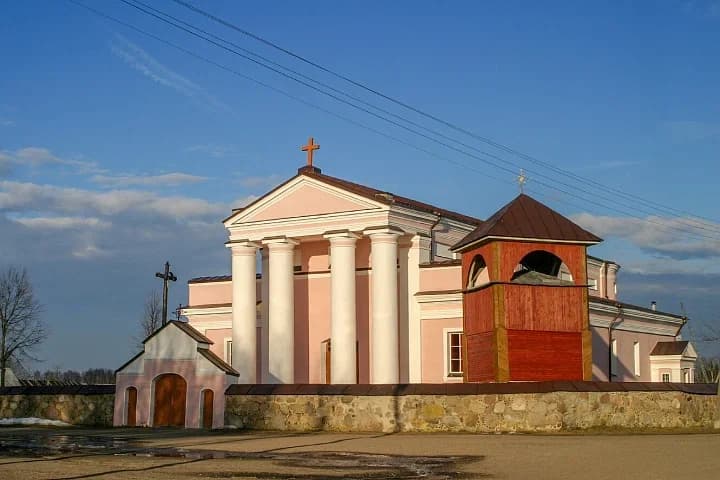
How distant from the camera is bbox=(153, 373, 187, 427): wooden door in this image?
31.6 meters

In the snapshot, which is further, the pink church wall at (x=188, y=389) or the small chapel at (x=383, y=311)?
the pink church wall at (x=188, y=389)

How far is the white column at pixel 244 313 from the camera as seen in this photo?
38.5 m

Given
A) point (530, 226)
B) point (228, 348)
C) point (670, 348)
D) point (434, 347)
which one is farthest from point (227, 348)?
point (670, 348)

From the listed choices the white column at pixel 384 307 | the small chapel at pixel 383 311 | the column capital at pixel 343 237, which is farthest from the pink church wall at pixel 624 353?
the column capital at pixel 343 237

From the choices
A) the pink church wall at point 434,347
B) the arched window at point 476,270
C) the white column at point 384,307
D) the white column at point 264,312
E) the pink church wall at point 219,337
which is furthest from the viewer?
the pink church wall at point 219,337

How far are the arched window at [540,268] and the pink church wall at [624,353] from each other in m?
8.66

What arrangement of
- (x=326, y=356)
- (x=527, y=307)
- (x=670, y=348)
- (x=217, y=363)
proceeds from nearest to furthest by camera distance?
(x=527, y=307) < (x=217, y=363) < (x=326, y=356) < (x=670, y=348)

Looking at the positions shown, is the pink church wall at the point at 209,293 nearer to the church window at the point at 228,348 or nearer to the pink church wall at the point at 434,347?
the church window at the point at 228,348

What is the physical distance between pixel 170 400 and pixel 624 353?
2095 centimetres

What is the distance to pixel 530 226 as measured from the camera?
30.1 metres

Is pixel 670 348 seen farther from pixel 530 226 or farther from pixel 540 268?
pixel 530 226

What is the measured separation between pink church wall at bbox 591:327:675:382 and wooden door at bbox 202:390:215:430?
16.4 m

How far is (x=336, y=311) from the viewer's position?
120ft

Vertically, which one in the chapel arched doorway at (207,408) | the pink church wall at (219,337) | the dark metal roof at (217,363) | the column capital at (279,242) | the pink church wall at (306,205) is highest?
the pink church wall at (306,205)
